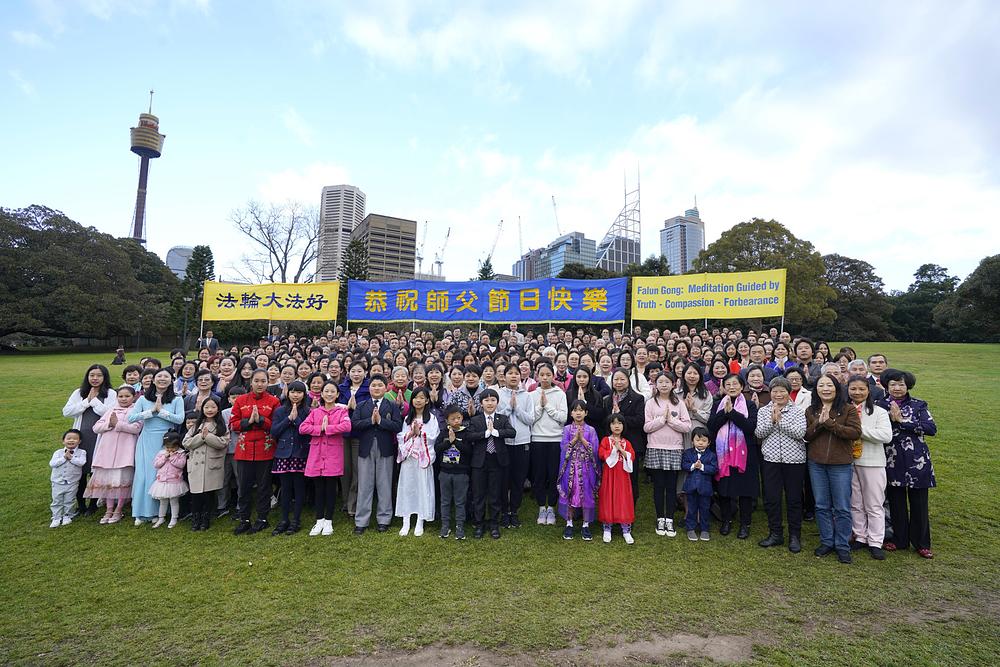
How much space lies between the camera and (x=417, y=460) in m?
5.21

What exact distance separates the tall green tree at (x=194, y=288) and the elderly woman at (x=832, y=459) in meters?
31.9

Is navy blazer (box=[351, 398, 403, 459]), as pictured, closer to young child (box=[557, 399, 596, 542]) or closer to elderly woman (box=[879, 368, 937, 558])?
young child (box=[557, 399, 596, 542])

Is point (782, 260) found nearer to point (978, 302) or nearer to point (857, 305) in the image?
point (978, 302)

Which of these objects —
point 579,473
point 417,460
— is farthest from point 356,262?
point 579,473

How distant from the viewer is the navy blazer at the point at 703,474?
193 inches

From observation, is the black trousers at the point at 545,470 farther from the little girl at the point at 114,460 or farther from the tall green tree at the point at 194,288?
the tall green tree at the point at 194,288

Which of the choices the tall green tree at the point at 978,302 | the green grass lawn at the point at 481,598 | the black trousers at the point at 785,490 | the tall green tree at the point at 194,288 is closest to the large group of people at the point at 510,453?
the black trousers at the point at 785,490

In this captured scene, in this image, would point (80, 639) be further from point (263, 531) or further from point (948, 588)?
point (948, 588)

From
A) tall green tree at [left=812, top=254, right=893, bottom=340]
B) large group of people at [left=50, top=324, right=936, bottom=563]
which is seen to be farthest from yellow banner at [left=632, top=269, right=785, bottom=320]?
tall green tree at [left=812, top=254, right=893, bottom=340]

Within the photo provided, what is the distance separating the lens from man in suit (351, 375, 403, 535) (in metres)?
5.19

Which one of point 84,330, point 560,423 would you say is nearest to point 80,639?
point 560,423

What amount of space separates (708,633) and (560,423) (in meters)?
2.53

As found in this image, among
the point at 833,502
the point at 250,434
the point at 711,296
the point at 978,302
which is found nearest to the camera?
the point at 833,502

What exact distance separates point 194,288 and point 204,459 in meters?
37.0
